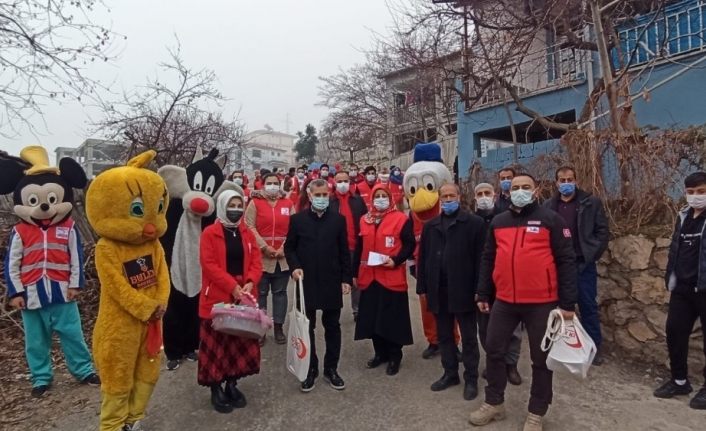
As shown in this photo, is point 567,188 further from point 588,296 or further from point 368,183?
point 368,183

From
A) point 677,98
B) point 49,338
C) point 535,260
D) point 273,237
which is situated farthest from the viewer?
point 677,98

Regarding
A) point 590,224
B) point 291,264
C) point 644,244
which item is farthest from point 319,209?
point 644,244

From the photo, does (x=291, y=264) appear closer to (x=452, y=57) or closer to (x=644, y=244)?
(x=644, y=244)

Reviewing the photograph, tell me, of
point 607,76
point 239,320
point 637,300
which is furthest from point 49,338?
point 607,76

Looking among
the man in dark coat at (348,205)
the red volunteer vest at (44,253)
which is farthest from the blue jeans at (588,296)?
the red volunteer vest at (44,253)

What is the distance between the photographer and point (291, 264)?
416 centimetres

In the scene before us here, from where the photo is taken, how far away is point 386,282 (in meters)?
4.43

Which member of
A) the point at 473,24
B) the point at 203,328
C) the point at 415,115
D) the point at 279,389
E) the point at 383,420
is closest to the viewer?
the point at 383,420

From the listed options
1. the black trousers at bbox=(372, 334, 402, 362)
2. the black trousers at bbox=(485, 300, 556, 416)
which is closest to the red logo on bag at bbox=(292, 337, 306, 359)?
the black trousers at bbox=(372, 334, 402, 362)

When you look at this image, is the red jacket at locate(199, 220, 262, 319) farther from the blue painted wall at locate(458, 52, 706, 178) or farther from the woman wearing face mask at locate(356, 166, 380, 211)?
the woman wearing face mask at locate(356, 166, 380, 211)

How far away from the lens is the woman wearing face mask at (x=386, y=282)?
14.4ft

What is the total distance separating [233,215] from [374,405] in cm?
200

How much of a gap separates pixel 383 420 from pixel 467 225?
5.79 ft

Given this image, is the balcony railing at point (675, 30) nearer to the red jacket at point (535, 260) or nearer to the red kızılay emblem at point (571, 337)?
the red jacket at point (535, 260)
